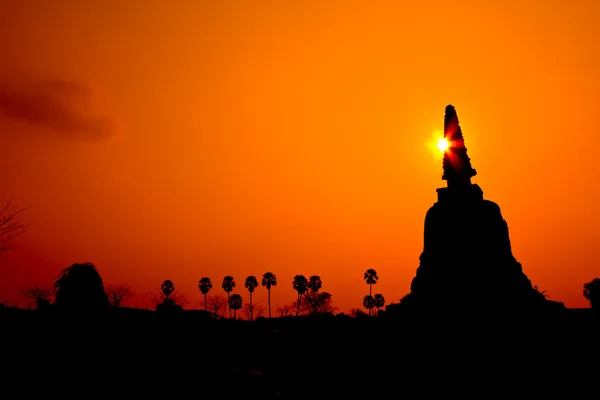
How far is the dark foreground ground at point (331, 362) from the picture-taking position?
21.4 metres

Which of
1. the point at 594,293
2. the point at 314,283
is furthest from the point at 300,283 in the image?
the point at 594,293

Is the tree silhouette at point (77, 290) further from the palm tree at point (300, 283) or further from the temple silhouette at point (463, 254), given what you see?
the palm tree at point (300, 283)

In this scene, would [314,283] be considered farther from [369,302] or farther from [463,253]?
[463,253]

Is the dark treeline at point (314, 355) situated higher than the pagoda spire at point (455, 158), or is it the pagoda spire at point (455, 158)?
the pagoda spire at point (455, 158)

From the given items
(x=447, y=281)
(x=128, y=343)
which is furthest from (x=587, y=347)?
(x=128, y=343)

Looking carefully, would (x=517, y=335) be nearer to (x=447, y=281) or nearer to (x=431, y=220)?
(x=447, y=281)

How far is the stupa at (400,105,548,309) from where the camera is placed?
28703mm

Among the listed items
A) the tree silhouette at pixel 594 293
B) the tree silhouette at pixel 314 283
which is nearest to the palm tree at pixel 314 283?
the tree silhouette at pixel 314 283

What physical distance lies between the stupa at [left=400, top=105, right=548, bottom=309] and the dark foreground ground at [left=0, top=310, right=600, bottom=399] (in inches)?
59.4

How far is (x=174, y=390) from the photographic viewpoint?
21.6 metres

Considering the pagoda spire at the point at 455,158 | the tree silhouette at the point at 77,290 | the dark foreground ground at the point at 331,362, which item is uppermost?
the pagoda spire at the point at 455,158

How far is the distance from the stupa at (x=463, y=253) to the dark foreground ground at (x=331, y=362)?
4.95ft

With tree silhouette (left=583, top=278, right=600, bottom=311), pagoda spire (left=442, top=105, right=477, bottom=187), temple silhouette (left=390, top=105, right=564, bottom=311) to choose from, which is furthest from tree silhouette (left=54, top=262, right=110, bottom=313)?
tree silhouette (left=583, top=278, right=600, bottom=311)

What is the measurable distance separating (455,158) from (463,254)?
7545 millimetres
